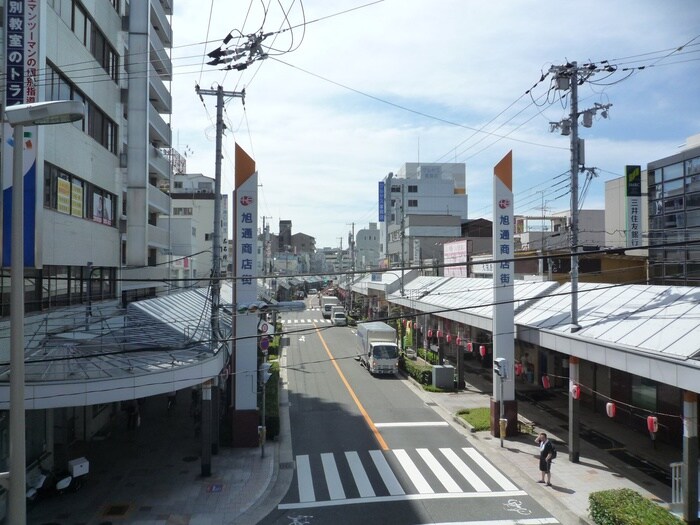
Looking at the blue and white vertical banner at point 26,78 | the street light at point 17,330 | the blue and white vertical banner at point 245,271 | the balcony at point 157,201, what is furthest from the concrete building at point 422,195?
the street light at point 17,330

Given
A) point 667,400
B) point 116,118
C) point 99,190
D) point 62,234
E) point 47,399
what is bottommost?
point 667,400

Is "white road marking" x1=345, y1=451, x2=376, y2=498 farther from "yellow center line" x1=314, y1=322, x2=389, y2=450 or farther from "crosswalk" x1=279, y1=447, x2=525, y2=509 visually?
"yellow center line" x1=314, y1=322, x2=389, y2=450

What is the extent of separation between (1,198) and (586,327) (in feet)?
55.3

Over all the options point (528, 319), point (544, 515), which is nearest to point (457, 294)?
point (528, 319)

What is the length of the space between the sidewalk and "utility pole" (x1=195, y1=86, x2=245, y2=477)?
9.43 m

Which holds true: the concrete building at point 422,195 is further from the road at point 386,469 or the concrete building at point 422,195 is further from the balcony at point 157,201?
the road at point 386,469

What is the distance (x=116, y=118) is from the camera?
24688 mm

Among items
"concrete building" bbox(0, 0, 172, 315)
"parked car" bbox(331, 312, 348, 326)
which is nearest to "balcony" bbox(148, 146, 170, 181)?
"concrete building" bbox(0, 0, 172, 315)

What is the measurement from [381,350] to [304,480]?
1765cm

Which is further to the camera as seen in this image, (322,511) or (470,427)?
(470,427)

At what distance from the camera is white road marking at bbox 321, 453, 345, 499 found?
16.0m

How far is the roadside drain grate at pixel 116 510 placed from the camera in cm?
1434

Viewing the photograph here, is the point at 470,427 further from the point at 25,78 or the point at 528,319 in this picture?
the point at 25,78

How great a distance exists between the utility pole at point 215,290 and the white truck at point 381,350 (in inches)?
601
